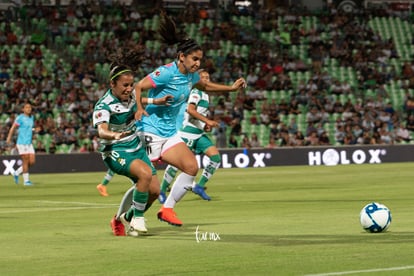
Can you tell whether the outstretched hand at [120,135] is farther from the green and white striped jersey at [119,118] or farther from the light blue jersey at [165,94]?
the light blue jersey at [165,94]

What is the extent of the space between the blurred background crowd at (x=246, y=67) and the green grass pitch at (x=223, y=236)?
48.1ft

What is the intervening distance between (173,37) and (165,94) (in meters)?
0.81

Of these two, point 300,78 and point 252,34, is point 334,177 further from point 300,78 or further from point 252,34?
point 252,34

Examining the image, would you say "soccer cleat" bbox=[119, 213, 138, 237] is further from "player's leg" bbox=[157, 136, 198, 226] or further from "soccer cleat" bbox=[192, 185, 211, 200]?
"soccer cleat" bbox=[192, 185, 211, 200]

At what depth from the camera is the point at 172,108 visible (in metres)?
14.4

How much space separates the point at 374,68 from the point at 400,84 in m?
1.58

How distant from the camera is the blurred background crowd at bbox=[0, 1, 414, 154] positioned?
3878cm

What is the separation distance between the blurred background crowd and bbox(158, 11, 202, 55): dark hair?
21.6 m

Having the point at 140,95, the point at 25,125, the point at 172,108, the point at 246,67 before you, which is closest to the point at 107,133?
the point at 140,95

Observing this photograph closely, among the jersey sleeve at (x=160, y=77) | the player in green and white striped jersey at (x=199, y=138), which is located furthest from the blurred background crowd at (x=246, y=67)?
the jersey sleeve at (x=160, y=77)

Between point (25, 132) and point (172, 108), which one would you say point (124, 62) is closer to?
point (172, 108)

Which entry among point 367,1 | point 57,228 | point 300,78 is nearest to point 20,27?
point 300,78

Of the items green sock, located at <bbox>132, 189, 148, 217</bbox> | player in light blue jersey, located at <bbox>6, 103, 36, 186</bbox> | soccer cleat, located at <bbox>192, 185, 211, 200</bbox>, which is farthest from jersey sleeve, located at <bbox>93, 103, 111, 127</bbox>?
player in light blue jersey, located at <bbox>6, 103, 36, 186</bbox>

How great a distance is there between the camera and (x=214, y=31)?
47.2 meters
